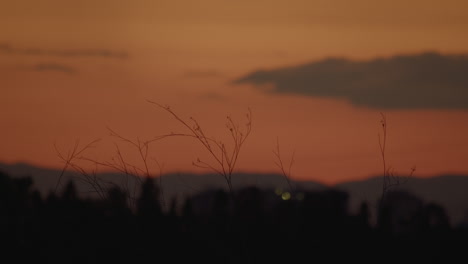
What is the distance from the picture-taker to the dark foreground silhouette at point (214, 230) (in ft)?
19.2

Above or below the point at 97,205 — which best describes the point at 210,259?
below

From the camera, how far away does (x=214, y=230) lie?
632 centimetres

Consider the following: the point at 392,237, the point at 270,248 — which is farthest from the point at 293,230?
the point at 392,237

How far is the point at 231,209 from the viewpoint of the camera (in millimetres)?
6520

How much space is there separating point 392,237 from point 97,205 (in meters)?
2.19

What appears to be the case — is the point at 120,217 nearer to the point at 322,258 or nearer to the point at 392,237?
the point at 322,258

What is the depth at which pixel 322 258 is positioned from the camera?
19.6ft

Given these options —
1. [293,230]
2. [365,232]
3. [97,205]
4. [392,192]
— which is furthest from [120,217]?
[392,192]

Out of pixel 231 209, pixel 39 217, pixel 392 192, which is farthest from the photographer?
pixel 392 192

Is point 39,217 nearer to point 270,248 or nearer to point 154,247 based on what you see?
point 154,247

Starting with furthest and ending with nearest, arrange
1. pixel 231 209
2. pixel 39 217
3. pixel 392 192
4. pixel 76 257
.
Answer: pixel 392 192, pixel 231 209, pixel 39 217, pixel 76 257

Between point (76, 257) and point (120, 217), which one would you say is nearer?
point (76, 257)

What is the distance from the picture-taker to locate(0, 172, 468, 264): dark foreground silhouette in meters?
5.84

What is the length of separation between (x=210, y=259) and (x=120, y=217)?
0.80 meters
